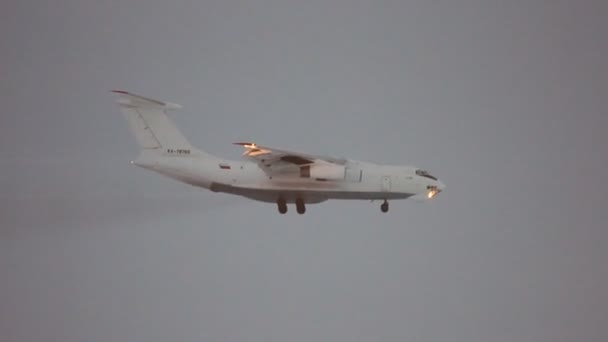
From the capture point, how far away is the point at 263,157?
30984 millimetres

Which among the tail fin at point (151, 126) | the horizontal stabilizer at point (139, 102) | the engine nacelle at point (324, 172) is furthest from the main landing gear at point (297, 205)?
the horizontal stabilizer at point (139, 102)

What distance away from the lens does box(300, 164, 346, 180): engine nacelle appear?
31297mm

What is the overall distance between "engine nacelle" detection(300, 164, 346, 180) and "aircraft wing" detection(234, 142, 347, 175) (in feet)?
0.28

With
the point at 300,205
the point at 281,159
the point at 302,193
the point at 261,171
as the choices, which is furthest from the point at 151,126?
the point at 300,205

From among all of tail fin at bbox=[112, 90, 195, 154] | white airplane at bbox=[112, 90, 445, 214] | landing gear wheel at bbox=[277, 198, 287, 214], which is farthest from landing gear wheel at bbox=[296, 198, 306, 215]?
tail fin at bbox=[112, 90, 195, 154]

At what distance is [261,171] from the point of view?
31516mm

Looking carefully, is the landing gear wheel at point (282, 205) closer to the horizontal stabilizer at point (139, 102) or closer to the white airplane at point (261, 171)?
the white airplane at point (261, 171)

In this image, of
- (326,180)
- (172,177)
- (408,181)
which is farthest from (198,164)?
(408,181)

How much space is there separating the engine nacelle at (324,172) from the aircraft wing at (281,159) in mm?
85

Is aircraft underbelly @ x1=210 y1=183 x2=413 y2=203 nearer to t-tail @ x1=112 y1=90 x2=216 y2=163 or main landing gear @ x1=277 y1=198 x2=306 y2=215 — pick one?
main landing gear @ x1=277 y1=198 x2=306 y2=215

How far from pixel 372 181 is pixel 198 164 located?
464 centimetres

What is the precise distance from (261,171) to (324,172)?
1669 mm

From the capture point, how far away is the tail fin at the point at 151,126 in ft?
105

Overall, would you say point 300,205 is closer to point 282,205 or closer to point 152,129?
point 282,205
